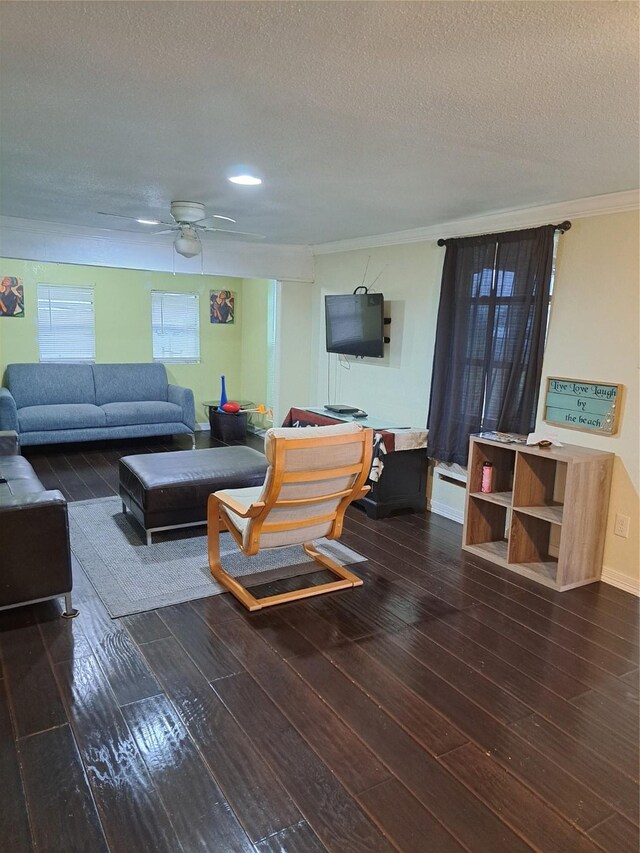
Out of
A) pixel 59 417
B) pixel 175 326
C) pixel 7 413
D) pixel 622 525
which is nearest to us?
pixel 622 525

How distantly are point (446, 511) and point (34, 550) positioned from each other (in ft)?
9.99

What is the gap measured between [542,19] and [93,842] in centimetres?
256

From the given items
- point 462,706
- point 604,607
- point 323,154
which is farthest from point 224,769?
point 323,154

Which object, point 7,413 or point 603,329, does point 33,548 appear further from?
point 7,413

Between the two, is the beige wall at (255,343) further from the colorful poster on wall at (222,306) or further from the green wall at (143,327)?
the colorful poster on wall at (222,306)

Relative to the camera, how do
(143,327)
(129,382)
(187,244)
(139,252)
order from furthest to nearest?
(143,327) → (129,382) → (139,252) → (187,244)

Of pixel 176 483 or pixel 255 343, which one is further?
pixel 255 343

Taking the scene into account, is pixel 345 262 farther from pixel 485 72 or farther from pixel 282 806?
pixel 282 806

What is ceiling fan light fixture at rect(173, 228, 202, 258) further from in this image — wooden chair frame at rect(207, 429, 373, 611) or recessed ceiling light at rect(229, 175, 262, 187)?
wooden chair frame at rect(207, 429, 373, 611)

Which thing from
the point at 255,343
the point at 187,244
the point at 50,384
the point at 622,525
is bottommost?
the point at 622,525

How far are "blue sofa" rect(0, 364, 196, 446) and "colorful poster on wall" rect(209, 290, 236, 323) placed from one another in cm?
108

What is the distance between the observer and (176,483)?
3.84 metres

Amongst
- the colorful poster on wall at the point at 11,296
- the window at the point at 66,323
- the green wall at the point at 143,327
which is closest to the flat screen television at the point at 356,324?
the green wall at the point at 143,327

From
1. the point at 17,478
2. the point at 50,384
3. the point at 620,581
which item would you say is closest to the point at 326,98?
the point at 17,478
